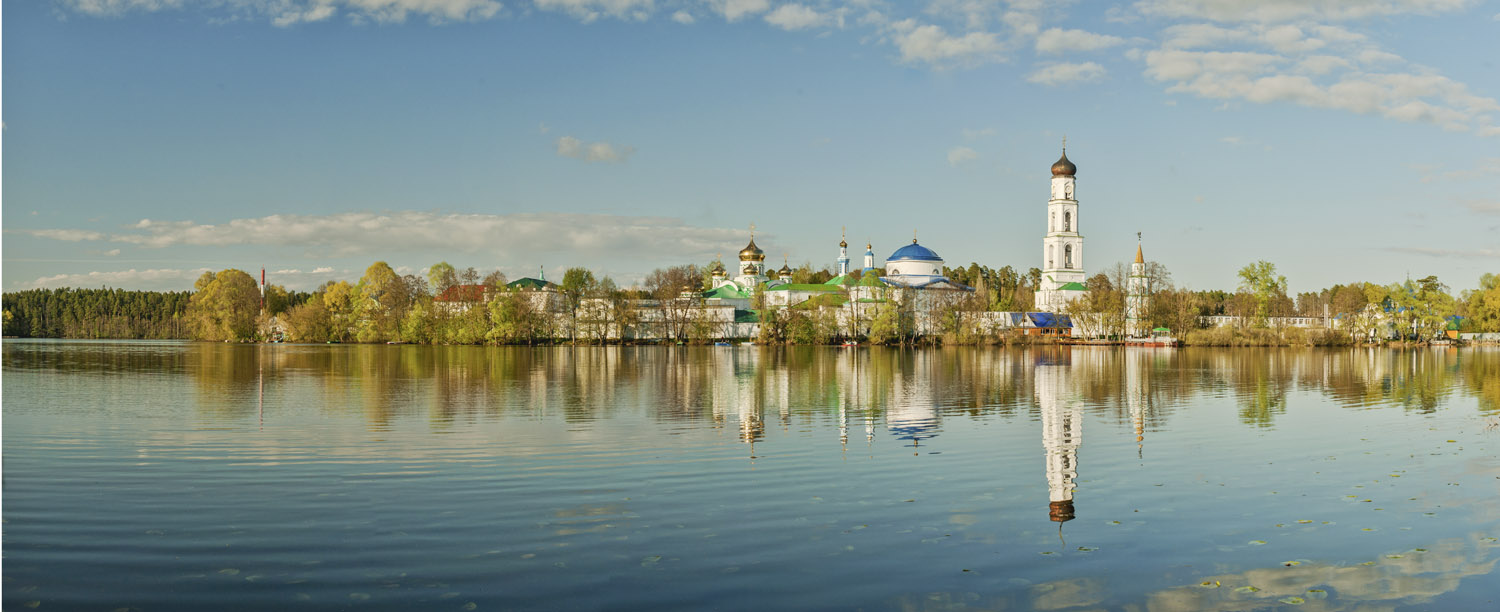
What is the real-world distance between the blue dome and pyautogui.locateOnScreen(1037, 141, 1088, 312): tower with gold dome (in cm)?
1498

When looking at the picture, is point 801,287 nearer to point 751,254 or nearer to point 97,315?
point 751,254

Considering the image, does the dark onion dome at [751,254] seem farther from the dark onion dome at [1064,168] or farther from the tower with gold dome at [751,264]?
the dark onion dome at [1064,168]

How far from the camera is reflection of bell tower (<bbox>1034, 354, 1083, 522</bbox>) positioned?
40.7 ft

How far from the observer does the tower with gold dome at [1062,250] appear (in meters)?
109

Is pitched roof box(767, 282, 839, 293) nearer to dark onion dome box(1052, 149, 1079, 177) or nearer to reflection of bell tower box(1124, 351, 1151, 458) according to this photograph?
dark onion dome box(1052, 149, 1079, 177)

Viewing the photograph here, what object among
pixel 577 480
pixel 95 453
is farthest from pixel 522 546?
pixel 95 453

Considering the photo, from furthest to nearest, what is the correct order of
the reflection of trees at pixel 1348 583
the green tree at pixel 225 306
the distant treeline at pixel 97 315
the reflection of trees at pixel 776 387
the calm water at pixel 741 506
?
1. the distant treeline at pixel 97 315
2. the green tree at pixel 225 306
3. the reflection of trees at pixel 776 387
4. the calm water at pixel 741 506
5. the reflection of trees at pixel 1348 583

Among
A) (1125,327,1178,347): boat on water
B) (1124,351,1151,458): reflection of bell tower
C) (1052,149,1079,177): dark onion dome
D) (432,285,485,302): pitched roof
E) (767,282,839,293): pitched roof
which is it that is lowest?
(1124,351,1151,458): reflection of bell tower

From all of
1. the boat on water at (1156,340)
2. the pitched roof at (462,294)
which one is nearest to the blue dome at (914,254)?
the boat on water at (1156,340)

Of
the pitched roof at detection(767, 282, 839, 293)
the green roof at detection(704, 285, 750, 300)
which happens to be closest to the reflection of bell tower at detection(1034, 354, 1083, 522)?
the pitched roof at detection(767, 282, 839, 293)

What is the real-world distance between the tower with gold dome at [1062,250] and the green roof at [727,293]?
34183mm

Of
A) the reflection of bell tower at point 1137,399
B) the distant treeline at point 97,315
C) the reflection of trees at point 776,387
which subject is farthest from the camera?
the distant treeline at point 97,315

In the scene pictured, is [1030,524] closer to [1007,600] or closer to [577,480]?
[1007,600]

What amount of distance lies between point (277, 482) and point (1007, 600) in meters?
9.62
